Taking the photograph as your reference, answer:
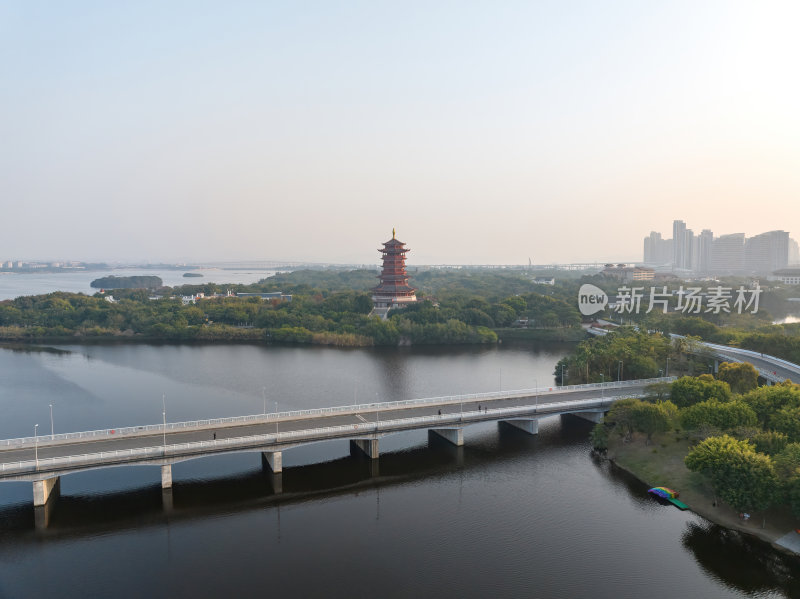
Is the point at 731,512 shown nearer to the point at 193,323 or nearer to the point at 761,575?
the point at 761,575

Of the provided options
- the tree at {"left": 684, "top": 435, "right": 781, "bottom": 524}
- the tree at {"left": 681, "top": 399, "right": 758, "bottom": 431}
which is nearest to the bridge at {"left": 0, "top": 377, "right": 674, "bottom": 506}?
the tree at {"left": 681, "top": 399, "right": 758, "bottom": 431}

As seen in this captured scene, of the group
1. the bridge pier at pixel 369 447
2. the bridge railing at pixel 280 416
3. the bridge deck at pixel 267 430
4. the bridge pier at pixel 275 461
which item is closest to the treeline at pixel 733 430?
the bridge deck at pixel 267 430

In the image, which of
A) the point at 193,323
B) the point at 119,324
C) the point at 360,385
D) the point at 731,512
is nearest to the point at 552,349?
the point at 360,385

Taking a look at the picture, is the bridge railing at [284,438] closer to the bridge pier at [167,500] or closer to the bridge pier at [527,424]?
the bridge pier at [527,424]

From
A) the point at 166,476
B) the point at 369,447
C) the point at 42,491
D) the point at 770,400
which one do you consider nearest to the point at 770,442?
the point at 770,400

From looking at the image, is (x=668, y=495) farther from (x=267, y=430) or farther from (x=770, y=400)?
(x=267, y=430)
